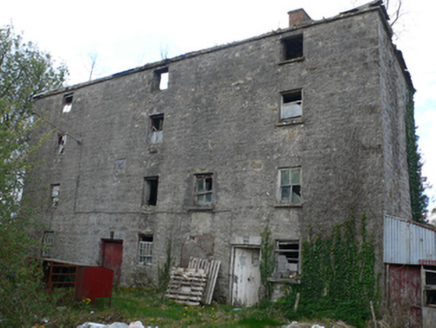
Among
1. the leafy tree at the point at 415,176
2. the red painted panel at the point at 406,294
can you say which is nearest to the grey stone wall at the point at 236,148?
the leafy tree at the point at 415,176

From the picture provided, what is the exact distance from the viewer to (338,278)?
11.2 meters

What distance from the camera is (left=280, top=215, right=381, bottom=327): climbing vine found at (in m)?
10.7

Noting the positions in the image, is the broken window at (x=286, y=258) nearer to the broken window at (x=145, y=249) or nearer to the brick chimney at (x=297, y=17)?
the broken window at (x=145, y=249)

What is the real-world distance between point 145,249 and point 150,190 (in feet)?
8.17

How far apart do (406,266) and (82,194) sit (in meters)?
13.6

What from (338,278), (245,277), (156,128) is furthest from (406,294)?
(156,128)

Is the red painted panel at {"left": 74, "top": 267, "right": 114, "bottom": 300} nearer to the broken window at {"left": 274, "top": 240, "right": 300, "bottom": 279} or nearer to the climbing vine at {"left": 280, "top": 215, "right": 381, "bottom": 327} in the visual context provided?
the broken window at {"left": 274, "top": 240, "right": 300, "bottom": 279}

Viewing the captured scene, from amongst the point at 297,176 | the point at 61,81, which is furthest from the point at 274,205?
the point at 61,81

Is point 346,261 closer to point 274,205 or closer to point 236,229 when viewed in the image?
point 274,205

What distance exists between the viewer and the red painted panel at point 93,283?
35.6ft

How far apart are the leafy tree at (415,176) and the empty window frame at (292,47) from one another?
4903 millimetres

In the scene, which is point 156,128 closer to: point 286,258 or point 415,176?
point 286,258

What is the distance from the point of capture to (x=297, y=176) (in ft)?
42.0

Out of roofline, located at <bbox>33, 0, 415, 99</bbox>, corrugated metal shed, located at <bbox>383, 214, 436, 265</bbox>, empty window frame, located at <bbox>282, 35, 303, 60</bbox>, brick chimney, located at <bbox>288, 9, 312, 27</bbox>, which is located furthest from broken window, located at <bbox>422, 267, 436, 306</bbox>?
brick chimney, located at <bbox>288, 9, 312, 27</bbox>
